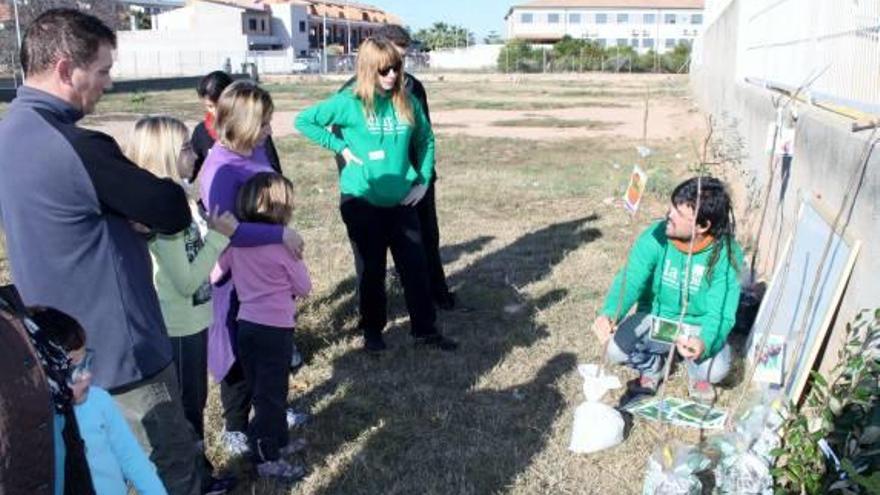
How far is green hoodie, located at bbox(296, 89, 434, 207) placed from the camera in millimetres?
4758

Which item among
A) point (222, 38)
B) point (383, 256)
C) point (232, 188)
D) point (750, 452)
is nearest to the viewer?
point (750, 452)

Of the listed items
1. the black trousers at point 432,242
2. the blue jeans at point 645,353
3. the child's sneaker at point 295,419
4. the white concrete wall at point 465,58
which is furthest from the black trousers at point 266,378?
the white concrete wall at point 465,58

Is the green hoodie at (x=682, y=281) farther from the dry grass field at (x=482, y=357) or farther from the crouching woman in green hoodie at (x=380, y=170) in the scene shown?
the crouching woman in green hoodie at (x=380, y=170)

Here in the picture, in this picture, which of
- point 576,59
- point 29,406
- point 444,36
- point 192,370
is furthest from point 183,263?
point 444,36

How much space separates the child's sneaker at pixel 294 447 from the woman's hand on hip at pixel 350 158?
166 cm

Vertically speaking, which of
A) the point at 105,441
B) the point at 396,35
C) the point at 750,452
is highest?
the point at 396,35

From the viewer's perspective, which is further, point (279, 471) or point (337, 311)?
point (337, 311)

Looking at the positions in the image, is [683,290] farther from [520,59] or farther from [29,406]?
[520,59]

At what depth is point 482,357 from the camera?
5.00 meters

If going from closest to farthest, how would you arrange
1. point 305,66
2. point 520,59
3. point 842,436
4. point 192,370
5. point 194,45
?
point 842,436 → point 192,370 → point 520,59 → point 305,66 → point 194,45

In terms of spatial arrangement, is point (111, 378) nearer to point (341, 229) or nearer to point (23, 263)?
point (23, 263)

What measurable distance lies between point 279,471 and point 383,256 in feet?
5.60

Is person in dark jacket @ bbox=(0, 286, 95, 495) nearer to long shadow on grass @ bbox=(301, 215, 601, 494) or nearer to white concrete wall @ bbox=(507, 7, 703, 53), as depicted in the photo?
long shadow on grass @ bbox=(301, 215, 601, 494)

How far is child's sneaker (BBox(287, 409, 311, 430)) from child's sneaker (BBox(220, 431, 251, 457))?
12.8 inches
